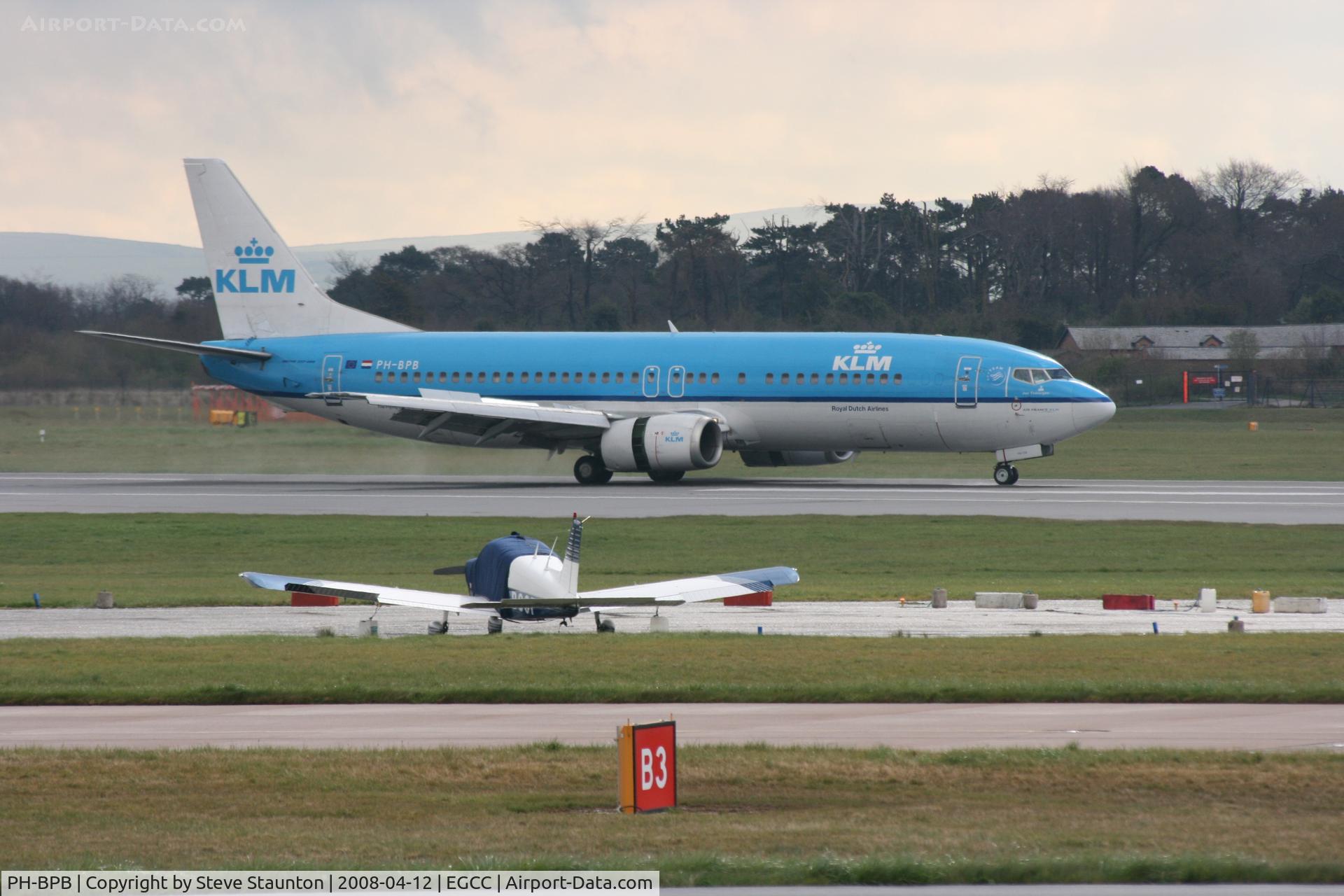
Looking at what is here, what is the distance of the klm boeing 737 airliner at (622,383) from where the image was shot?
47.8m

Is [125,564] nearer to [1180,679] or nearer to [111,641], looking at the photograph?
[111,641]

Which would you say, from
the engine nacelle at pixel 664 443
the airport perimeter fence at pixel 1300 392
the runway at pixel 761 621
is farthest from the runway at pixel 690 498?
the airport perimeter fence at pixel 1300 392

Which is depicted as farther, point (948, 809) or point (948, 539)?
point (948, 539)

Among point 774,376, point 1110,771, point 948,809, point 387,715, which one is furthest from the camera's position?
point 774,376

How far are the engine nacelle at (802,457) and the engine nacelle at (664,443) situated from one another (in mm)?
3505

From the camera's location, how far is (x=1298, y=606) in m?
24.6

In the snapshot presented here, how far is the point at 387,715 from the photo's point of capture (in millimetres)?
16234

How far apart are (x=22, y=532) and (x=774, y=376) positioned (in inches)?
876

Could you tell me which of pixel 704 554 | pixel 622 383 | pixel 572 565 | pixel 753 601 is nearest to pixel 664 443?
pixel 622 383

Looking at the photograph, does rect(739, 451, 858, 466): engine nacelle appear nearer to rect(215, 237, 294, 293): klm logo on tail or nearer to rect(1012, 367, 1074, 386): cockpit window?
rect(1012, 367, 1074, 386): cockpit window

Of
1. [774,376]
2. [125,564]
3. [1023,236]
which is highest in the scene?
[1023,236]

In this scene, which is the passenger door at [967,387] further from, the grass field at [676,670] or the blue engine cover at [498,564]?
the blue engine cover at [498,564]

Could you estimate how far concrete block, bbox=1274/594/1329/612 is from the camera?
2445 cm

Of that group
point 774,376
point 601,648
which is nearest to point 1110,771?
point 601,648
